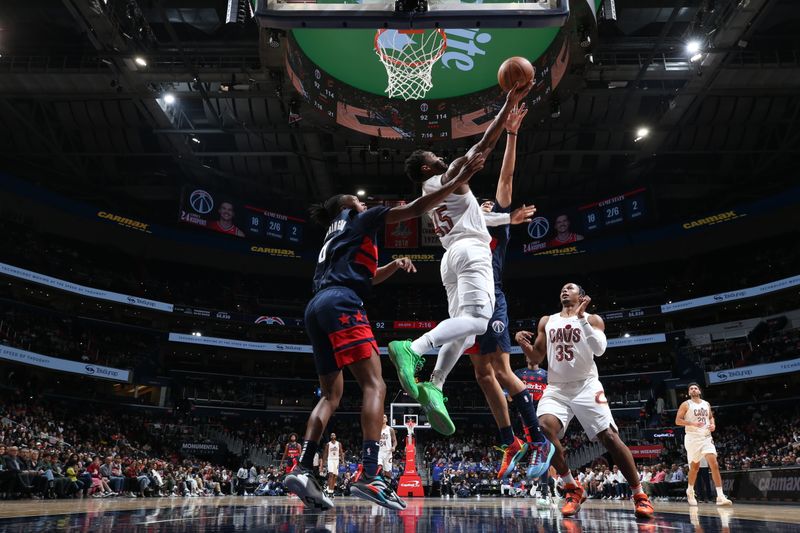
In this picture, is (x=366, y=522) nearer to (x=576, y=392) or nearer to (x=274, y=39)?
(x=576, y=392)

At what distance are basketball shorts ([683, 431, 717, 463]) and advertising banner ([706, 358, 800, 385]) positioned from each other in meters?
16.8

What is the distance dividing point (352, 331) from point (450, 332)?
0.77 m

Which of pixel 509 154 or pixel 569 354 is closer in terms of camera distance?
pixel 509 154

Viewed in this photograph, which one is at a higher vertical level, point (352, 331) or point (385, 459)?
point (352, 331)

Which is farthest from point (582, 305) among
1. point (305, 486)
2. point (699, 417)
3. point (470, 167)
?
point (699, 417)

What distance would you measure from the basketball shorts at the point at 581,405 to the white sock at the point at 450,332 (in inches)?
58.2

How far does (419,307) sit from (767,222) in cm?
1785

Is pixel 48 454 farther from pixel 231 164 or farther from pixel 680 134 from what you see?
pixel 680 134

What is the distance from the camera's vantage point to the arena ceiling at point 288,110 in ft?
52.7

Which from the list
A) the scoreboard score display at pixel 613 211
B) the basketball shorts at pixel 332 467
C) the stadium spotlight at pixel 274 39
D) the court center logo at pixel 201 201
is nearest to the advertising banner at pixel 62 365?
the court center logo at pixel 201 201

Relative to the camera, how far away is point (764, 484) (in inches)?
404

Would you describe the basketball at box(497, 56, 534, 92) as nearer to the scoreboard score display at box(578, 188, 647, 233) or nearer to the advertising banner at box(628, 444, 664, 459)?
the scoreboard score display at box(578, 188, 647, 233)

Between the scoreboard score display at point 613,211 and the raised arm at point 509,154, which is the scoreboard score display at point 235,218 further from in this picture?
the raised arm at point 509,154

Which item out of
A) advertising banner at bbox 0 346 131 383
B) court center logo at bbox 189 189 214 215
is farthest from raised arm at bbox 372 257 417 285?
advertising banner at bbox 0 346 131 383
